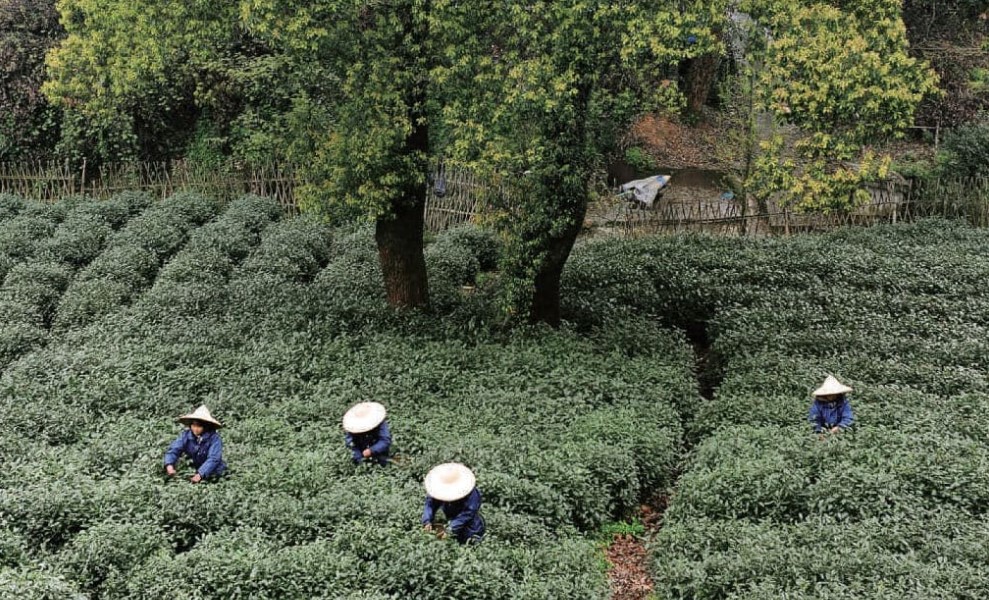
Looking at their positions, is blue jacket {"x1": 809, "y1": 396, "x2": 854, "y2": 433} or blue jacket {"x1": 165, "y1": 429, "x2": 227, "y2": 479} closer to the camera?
blue jacket {"x1": 165, "y1": 429, "x2": 227, "y2": 479}

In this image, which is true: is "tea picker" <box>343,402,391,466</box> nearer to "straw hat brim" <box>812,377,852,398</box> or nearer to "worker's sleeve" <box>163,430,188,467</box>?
"worker's sleeve" <box>163,430,188,467</box>

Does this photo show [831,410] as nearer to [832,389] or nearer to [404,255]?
[832,389]

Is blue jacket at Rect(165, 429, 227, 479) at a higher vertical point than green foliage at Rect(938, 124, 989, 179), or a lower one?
lower

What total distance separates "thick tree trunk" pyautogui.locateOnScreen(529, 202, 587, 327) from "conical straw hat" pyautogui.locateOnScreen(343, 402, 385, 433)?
16.0 feet

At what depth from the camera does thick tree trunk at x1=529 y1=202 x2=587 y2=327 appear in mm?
14102

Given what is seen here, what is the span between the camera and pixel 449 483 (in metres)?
8.50

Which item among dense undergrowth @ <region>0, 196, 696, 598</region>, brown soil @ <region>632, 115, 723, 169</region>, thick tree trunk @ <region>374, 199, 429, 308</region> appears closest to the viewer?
dense undergrowth @ <region>0, 196, 696, 598</region>

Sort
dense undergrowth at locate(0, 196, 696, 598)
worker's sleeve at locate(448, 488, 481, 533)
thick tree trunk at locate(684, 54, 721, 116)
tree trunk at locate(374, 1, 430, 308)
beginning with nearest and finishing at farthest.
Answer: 1. dense undergrowth at locate(0, 196, 696, 598)
2. worker's sleeve at locate(448, 488, 481, 533)
3. tree trunk at locate(374, 1, 430, 308)
4. thick tree trunk at locate(684, 54, 721, 116)

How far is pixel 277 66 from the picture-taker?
14773mm

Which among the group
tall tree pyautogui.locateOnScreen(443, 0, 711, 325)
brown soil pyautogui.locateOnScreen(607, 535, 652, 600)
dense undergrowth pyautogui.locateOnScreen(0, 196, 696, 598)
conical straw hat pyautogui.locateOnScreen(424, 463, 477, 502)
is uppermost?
tall tree pyautogui.locateOnScreen(443, 0, 711, 325)

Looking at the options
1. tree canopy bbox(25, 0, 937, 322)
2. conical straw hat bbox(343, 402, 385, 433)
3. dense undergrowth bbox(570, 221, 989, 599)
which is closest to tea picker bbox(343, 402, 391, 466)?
conical straw hat bbox(343, 402, 385, 433)

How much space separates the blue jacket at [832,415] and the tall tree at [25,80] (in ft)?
76.0

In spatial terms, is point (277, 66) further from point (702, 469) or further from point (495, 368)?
point (702, 469)

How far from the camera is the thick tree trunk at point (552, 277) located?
14.1 m
